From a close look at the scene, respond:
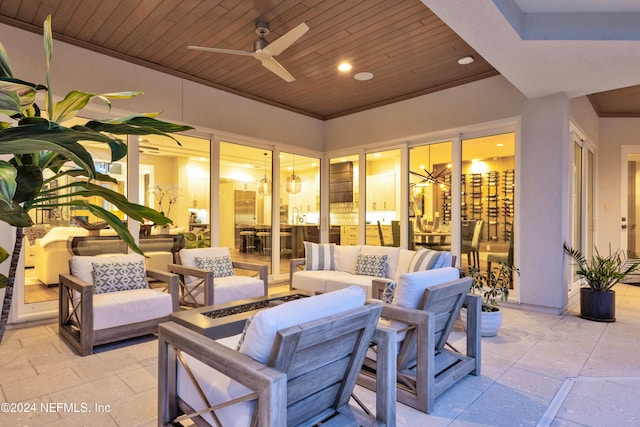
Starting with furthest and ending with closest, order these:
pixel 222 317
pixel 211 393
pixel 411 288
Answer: pixel 222 317 < pixel 411 288 < pixel 211 393

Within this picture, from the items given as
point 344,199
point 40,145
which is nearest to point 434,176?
point 344,199

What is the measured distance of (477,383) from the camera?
8.51ft

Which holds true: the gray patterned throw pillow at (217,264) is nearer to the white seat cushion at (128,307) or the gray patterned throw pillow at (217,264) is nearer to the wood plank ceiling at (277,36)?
the white seat cushion at (128,307)

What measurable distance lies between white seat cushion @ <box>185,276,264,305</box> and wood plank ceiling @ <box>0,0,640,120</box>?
2680 mm

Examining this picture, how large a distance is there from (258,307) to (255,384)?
1.95 metres

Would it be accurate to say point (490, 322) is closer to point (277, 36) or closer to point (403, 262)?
point (403, 262)

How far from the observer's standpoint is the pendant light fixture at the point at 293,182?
21.7 feet

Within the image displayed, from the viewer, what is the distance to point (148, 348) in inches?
128

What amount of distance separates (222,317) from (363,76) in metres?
3.72

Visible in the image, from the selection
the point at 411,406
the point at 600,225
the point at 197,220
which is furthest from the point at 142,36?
the point at 600,225

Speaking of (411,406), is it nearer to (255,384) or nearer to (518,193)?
(255,384)

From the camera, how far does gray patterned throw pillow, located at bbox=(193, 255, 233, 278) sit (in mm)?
4359

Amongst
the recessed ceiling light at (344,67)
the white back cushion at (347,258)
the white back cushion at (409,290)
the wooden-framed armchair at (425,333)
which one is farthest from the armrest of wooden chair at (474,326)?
the recessed ceiling light at (344,67)

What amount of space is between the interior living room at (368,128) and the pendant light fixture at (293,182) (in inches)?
1.4
